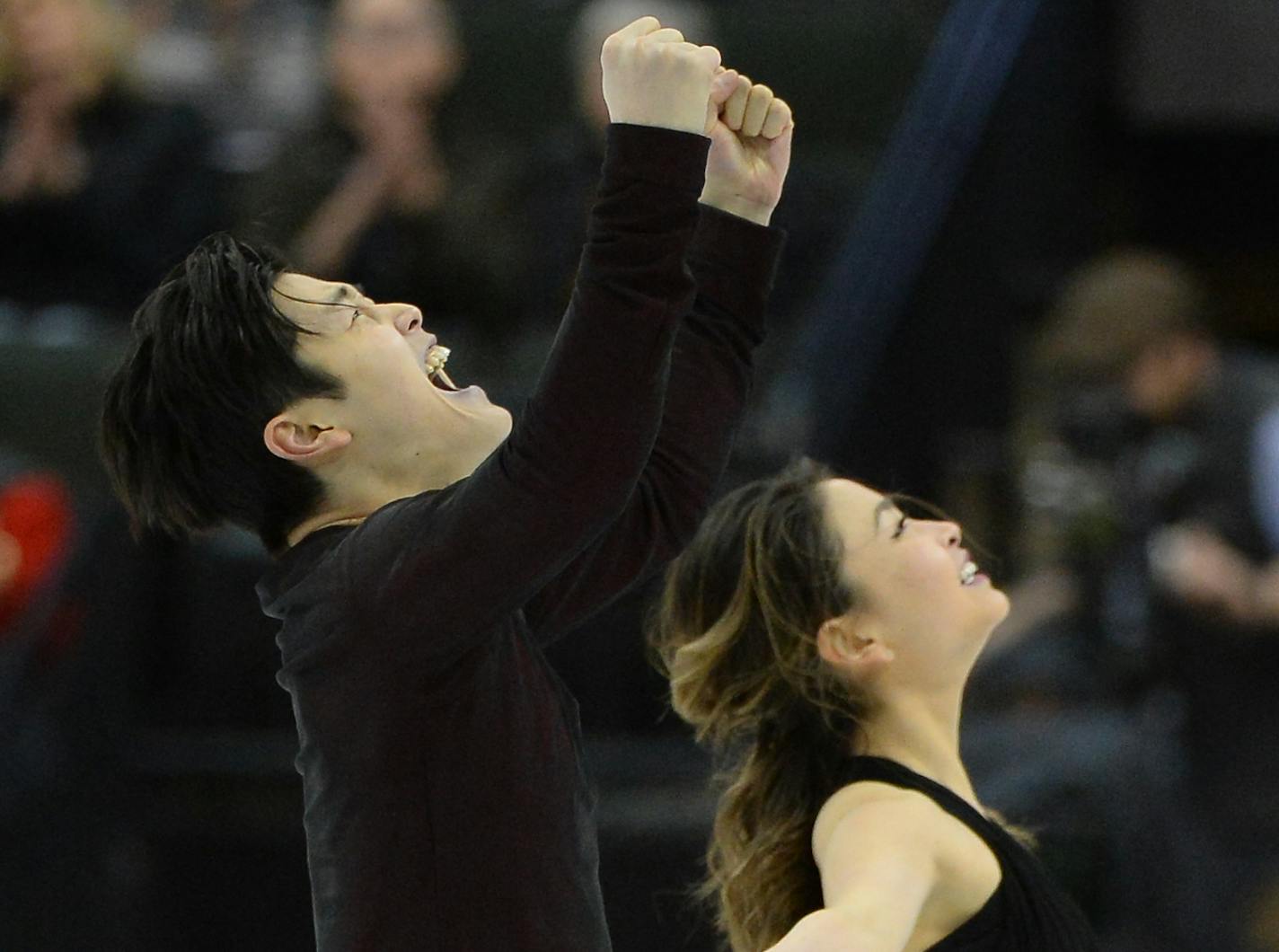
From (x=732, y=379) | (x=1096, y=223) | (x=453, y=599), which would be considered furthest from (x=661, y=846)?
(x=1096, y=223)

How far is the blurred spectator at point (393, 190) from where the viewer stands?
4.31 m

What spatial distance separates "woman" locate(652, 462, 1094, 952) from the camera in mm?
1990

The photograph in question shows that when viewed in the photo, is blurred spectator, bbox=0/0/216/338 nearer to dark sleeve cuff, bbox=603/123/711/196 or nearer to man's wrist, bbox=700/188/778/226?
man's wrist, bbox=700/188/778/226

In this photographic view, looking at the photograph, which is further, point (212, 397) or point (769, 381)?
point (769, 381)

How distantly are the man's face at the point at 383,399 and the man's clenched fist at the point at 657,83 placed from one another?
0.31 m

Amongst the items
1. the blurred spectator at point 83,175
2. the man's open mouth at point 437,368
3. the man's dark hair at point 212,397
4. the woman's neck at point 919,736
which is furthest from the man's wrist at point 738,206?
the blurred spectator at point 83,175

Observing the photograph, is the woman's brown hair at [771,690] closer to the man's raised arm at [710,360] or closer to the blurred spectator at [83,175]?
the man's raised arm at [710,360]

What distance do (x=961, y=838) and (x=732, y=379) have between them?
18.4 inches

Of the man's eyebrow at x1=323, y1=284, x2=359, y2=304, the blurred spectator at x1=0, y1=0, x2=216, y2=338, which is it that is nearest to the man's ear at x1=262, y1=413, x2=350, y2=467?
the man's eyebrow at x1=323, y1=284, x2=359, y2=304

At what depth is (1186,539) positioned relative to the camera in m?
4.02

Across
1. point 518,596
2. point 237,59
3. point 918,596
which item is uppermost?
point 518,596

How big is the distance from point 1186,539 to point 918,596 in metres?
2.12

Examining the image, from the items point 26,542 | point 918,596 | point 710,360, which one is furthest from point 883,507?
point 26,542

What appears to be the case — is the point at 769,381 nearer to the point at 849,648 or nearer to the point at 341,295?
the point at 849,648
